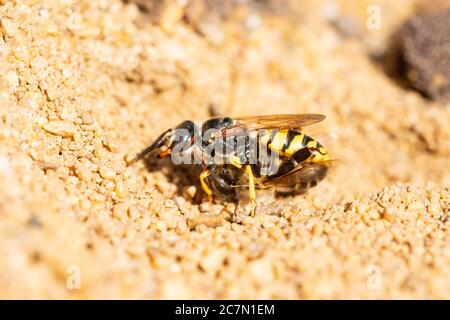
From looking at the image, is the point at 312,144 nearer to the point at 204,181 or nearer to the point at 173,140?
the point at 204,181

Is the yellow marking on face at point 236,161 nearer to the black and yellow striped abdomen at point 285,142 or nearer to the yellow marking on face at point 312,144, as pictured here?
the black and yellow striped abdomen at point 285,142

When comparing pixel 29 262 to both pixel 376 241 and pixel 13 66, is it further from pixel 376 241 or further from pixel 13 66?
pixel 376 241

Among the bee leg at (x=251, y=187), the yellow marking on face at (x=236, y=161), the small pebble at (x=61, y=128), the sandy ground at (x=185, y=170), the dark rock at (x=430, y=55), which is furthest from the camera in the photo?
the dark rock at (x=430, y=55)

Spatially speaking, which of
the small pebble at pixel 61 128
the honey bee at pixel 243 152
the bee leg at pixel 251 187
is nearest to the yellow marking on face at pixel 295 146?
the honey bee at pixel 243 152

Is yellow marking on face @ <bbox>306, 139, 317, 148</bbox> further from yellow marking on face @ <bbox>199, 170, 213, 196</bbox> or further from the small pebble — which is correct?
the small pebble
